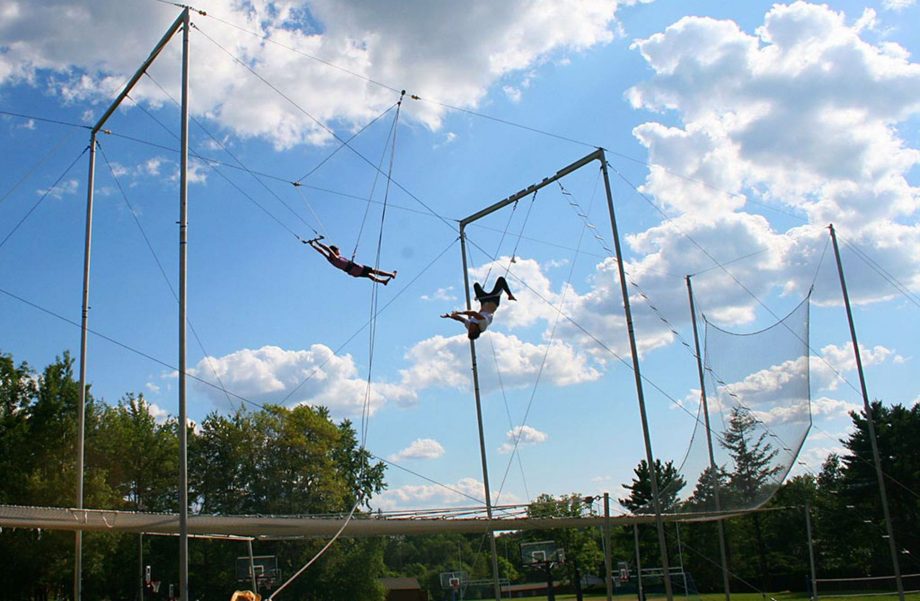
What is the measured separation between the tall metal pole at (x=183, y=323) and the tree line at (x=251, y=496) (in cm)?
947

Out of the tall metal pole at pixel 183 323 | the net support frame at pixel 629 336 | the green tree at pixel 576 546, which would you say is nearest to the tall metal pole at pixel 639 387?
the net support frame at pixel 629 336

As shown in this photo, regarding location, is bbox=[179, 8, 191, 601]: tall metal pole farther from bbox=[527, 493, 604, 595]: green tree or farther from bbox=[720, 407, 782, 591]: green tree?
bbox=[527, 493, 604, 595]: green tree

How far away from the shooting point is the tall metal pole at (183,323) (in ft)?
29.9

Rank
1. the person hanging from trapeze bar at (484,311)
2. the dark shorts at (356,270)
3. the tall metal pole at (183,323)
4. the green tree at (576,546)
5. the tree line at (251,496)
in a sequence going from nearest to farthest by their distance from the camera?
the tall metal pole at (183,323)
the dark shorts at (356,270)
the person hanging from trapeze bar at (484,311)
the tree line at (251,496)
the green tree at (576,546)

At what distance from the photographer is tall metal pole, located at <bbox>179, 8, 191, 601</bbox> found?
912 cm

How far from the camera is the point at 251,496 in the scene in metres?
33.2

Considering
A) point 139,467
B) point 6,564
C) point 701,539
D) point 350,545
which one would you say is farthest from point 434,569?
point 6,564

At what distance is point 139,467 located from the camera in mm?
33094

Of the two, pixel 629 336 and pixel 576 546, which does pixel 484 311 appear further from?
pixel 576 546

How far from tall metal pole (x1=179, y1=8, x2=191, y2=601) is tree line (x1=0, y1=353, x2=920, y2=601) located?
9474 millimetres

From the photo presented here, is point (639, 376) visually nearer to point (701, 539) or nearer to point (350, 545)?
point (350, 545)

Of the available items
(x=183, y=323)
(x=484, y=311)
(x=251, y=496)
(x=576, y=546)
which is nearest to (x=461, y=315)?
(x=484, y=311)

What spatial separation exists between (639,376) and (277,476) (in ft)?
75.4

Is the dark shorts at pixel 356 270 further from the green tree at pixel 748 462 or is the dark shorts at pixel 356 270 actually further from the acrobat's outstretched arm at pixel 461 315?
the green tree at pixel 748 462
